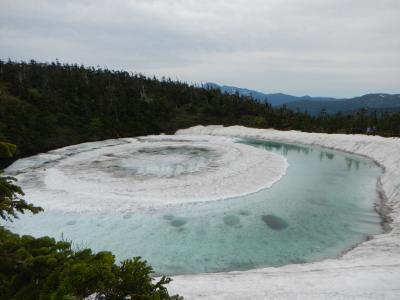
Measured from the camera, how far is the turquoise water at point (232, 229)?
18406 millimetres

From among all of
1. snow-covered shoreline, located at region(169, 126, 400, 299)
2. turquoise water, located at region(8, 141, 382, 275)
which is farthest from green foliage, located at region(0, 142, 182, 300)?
turquoise water, located at region(8, 141, 382, 275)

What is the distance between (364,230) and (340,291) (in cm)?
1092

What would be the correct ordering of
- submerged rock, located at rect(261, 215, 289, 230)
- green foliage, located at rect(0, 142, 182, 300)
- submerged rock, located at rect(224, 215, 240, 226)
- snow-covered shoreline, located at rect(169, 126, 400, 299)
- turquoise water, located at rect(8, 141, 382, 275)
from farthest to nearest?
submerged rock, located at rect(224, 215, 240, 226)
submerged rock, located at rect(261, 215, 289, 230)
turquoise water, located at rect(8, 141, 382, 275)
snow-covered shoreline, located at rect(169, 126, 400, 299)
green foliage, located at rect(0, 142, 182, 300)

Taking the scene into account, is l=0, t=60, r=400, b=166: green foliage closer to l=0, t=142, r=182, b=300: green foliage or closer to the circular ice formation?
the circular ice formation

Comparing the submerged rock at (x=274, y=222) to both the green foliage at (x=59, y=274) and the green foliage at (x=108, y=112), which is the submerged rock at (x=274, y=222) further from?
the green foliage at (x=108, y=112)

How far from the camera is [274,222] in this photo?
23453 mm

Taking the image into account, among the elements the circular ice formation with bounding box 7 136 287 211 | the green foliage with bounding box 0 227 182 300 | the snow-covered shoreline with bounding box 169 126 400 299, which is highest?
the green foliage with bounding box 0 227 182 300

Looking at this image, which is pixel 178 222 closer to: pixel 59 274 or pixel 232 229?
pixel 232 229

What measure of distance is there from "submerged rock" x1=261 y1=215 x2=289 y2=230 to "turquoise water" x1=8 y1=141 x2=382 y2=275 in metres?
0.07

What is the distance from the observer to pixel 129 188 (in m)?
30.3

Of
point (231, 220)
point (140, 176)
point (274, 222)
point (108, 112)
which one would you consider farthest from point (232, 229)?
point (108, 112)

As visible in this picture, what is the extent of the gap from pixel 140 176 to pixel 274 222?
16912mm

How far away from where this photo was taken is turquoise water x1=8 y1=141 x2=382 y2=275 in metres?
18.4

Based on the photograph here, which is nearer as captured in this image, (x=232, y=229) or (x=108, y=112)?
(x=232, y=229)
